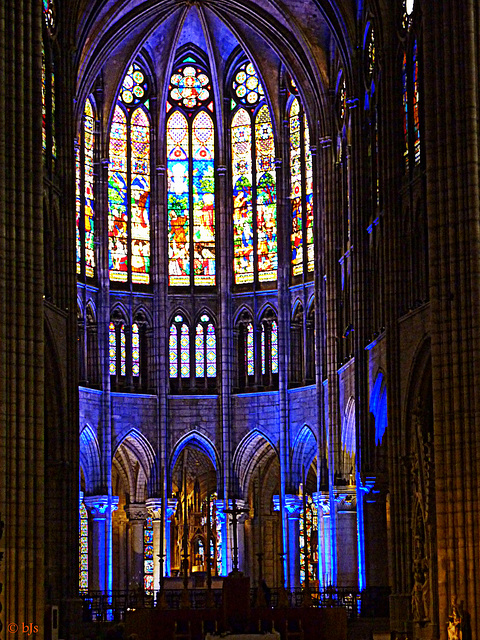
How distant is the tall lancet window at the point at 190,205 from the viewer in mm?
48969

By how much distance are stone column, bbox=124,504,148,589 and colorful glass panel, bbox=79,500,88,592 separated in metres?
1.68

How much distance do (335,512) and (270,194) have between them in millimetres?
12907

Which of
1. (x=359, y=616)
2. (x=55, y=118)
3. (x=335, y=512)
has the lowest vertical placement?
(x=359, y=616)

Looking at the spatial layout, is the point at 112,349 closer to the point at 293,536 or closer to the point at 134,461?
the point at 134,461

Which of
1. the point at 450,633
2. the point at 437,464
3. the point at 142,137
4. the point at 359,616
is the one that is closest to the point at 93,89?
the point at 142,137

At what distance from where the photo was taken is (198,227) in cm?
4925

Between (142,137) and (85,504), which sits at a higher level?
(142,137)

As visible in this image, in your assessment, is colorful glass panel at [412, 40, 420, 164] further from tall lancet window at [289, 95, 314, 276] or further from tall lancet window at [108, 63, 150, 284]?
tall lancet window at [108, 63, 150, 284]

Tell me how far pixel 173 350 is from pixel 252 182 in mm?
7012

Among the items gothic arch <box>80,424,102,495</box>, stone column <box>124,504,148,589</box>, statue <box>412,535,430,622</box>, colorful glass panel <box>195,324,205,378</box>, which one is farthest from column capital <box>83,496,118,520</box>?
statue <box>412,535,430,622</box>

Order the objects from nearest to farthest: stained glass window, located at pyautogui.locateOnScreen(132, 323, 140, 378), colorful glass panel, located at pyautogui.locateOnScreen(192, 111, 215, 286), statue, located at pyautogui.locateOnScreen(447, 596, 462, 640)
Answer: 1. statue, located at pyautogui.locateOnScreen(447, 596, 462, 640)
2. stained glass window, located at pyautogui.locateOnScreen(132, 323, 140, 378)
3. colorful glass panel, located at pyautogui.locateOnScreen(192, 111, 215, 286)

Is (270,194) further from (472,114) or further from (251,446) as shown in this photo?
(472,114)

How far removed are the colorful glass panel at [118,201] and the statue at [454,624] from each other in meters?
24.4

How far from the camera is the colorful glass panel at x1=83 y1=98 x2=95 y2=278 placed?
1832 inches
